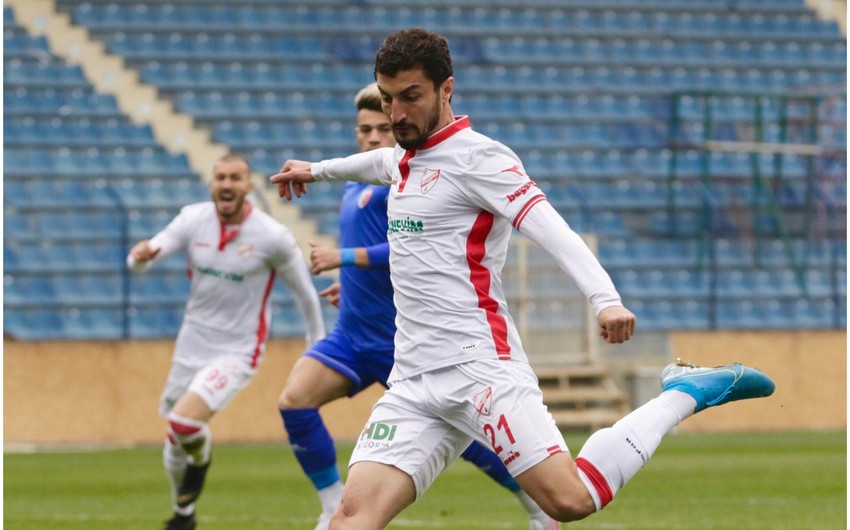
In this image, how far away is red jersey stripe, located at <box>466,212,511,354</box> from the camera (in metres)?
4.88

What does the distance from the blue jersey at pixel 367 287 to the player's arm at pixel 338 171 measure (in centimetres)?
147

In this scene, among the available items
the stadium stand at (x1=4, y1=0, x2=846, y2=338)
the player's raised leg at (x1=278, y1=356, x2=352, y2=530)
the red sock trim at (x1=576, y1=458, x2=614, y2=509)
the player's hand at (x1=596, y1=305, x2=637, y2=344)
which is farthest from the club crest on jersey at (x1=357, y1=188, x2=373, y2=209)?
the stadium stand at (x1=4, y1=0, x2=846, y2=338)

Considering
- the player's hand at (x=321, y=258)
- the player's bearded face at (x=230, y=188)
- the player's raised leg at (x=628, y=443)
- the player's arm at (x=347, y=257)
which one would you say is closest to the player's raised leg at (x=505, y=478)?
the player's arm at (x=347, y=257)

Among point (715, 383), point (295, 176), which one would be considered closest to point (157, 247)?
point (295, 176)

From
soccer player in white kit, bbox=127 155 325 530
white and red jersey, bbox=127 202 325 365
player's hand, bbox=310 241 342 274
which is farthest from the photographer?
white and red jersey, bbox=127 202 325 365

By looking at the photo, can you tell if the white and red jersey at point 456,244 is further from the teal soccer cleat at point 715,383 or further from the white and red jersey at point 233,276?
the white and red jersey at point 233,276

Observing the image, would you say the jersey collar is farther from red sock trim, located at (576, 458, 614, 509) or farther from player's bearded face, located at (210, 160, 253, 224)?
player's bearded face, located at (210, 160, 253, 224)

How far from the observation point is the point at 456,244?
4875 mm

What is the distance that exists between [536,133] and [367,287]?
1463 centimetres

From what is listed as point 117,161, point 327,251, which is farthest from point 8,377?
point 327,251

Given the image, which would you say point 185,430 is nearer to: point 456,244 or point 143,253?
point 143,253

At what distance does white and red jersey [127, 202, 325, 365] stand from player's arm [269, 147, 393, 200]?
3.37 m

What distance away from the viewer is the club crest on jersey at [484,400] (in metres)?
4.78

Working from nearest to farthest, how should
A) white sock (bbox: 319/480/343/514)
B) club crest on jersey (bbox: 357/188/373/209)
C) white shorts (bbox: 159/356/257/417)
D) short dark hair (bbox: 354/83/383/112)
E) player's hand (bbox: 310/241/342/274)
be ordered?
player's hand (bbox: 310/241/342/274), short dark hair (bbox: 354/83/383/112), club crest on jersey (bbox: 357/188/373/209), white sock (bbox: 319/480/343/514), white shorts (bbox: 159/356/257/417)
